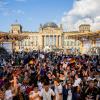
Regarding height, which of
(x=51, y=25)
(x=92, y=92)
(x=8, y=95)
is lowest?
A: (x=92, y=92)

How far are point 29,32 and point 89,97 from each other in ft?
488

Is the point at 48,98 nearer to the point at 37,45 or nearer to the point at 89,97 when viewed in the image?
the point at 89,97

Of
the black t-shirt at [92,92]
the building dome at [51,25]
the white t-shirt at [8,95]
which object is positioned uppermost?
the building dome at [51,25]

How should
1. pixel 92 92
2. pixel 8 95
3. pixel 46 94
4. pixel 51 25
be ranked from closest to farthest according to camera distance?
pixel 8 95 < pixel 46 94 < pixel 92 92 < pixel 51 25

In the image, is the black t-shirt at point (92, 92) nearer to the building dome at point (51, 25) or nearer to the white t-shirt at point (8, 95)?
the white t-shirt at point (8, 95)

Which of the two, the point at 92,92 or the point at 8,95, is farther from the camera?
the point at 92,92

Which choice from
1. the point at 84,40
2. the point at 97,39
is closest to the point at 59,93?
the point at 97,39

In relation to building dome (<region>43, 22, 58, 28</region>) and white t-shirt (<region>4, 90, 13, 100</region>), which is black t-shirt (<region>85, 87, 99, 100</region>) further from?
building dome (<region>43, 22, 58, 28</region>)

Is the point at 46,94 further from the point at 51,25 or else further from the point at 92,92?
the point at 51,25

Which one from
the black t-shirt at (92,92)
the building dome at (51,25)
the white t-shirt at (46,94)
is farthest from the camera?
the building dome at (51,25)

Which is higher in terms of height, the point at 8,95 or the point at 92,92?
the point at 8,95

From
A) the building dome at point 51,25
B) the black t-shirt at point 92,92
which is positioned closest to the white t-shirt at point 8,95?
the black t-shirt at point 92,92

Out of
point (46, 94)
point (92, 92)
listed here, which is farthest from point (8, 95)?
point (92, 92)

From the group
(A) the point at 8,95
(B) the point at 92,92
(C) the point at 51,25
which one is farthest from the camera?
(C) the point at 51,25
